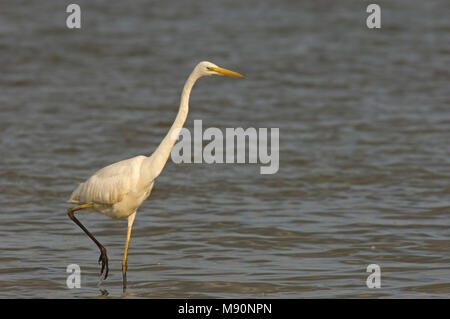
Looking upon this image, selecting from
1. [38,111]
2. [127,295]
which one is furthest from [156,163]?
[38,111]

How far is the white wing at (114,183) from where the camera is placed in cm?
726

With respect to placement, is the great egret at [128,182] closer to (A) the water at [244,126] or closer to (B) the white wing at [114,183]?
(B) the white wing at [114,183]

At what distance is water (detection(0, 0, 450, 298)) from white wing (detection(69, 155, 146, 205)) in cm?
78

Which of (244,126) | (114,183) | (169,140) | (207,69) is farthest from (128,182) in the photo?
(244,126)

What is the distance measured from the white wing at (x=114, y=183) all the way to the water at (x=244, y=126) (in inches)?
30.9

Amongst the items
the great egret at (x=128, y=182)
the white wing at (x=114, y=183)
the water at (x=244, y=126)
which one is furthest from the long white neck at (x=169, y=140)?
the water at (x=244, y=126)

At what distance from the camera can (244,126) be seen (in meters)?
14.3

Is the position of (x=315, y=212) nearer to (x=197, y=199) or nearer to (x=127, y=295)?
(x=197, y=199)

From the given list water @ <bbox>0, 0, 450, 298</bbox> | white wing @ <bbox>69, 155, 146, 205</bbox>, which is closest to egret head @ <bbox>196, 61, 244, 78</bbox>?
white wing @ <bbox>69, 155, 146, 205</bbox>

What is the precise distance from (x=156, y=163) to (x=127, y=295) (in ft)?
3.91

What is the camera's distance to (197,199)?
34.2ft

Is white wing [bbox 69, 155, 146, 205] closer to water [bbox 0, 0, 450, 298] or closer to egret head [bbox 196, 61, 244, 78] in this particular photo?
water [bbox 0, 0, 450, 298]

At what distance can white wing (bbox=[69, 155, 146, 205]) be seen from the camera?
286 inches

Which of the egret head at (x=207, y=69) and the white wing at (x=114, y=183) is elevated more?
the egret head at (x=207, y=69)
